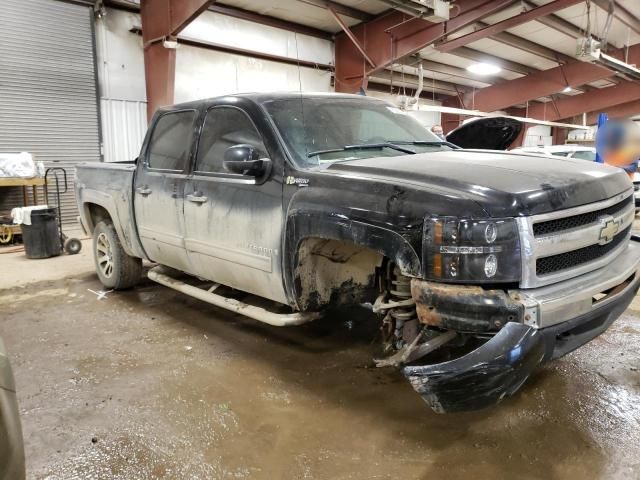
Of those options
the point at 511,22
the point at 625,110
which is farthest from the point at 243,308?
the point at 625,110

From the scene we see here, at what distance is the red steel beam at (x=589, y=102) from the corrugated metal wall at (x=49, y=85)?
1755 centimetres

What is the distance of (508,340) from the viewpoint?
190cm

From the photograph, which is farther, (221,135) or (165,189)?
(165,189)

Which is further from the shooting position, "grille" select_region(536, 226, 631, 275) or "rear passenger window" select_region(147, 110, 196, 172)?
"rear passenger window" select_region(147, 110, 196, 172)

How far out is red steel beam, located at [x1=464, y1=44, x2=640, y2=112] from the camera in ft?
Result: 46.7

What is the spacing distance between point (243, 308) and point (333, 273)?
749 millimetres

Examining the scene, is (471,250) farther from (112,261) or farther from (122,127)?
(122,127)

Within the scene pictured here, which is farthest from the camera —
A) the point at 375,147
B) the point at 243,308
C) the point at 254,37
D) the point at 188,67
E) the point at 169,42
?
the point at 254,37

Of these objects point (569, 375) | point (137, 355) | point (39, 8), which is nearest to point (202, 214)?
point (137, 355)

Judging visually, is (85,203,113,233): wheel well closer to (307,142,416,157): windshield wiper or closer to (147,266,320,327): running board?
(147,266,320,327): running board

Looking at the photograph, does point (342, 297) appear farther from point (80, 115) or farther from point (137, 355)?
point (80, 115)

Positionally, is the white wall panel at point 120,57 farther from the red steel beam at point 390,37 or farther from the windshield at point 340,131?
the windshield at point 340,131

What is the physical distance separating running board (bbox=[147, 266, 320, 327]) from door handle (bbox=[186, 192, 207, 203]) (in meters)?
0.73

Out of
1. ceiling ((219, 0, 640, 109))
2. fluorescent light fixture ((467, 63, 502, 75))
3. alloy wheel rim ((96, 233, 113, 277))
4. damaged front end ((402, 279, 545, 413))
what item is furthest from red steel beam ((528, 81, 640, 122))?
damaged front end ((402, 279, 545, 413))
